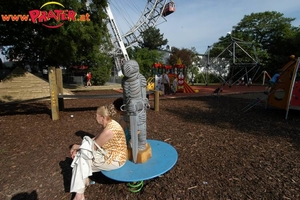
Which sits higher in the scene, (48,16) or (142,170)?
(48,16)

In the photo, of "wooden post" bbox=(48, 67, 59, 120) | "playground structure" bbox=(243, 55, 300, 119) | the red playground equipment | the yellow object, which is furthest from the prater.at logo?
the red playground equipment

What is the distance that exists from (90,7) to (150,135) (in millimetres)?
7942

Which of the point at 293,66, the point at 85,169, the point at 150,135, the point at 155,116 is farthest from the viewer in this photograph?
the point at 155,116

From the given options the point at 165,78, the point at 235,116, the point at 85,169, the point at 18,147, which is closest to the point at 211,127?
the point at 235,116

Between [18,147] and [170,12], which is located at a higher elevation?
Result: [170,12]

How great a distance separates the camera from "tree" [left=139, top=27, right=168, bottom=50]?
45622mm

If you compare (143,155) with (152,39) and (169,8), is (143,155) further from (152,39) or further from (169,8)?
(152,39)

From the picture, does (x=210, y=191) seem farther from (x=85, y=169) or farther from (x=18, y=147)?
(x=18, y=147)

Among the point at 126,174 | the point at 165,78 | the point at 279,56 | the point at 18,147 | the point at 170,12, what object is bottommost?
the point at 18,147

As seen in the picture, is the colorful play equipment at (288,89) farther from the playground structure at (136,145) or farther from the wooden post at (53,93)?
the wooden post at (53,93)

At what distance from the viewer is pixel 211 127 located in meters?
5.11

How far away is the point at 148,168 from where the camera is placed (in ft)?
8.17

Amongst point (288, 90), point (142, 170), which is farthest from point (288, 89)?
point (142, 170)

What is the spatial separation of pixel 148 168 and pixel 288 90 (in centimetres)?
583
